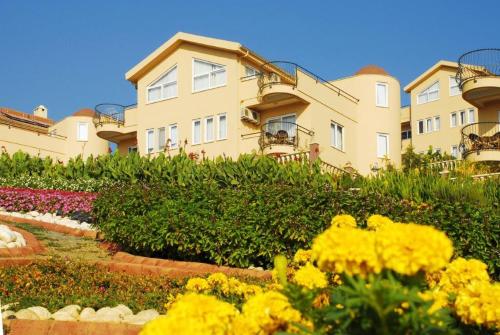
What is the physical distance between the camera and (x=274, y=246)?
1268cm

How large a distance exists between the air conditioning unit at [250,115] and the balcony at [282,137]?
0.79m

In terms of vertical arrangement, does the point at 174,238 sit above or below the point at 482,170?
below

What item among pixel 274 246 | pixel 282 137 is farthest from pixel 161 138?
pixel 274 246

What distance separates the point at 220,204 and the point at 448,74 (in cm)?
3764

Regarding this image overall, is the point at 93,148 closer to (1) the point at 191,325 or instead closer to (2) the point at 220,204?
(2) the point at 220,204

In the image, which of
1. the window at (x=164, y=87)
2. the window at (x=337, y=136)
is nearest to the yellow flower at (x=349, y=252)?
the window at (x=337, y=136)

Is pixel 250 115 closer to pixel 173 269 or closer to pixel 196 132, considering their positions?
pixel 196 132

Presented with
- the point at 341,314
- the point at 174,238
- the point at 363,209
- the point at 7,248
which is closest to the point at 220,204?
the point at 174,238

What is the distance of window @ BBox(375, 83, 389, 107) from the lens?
120 feet

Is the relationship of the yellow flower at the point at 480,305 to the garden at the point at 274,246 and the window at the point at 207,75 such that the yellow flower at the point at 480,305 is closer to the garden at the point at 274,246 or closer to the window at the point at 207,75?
the garden at the point at 274,246

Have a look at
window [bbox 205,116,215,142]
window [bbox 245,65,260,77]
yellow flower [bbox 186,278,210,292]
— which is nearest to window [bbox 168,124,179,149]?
window [bbox 205,116,215,142]

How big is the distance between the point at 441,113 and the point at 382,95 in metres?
12.5

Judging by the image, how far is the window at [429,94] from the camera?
160 feet

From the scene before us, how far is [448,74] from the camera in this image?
4781 cm
